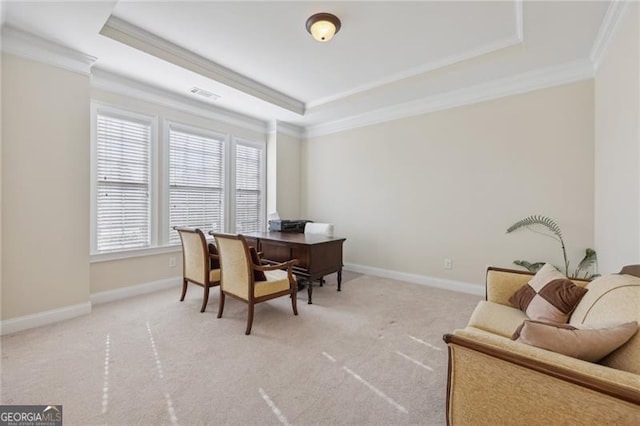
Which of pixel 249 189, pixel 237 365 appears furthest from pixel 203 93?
pixel 237 365

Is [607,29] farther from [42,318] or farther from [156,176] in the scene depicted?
[42,318]

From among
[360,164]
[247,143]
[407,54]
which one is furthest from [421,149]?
[247,143]

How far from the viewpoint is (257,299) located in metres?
2.63

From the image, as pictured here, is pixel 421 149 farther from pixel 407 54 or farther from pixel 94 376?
pixel 94 376

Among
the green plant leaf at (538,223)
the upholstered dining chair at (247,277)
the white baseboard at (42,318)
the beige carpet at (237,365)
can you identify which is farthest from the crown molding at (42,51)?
the green plant leaf at (538,223)

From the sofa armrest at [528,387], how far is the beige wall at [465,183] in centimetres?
302

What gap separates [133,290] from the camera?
141 inches

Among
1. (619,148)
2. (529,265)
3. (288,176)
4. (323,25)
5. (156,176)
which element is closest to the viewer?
(619,148)

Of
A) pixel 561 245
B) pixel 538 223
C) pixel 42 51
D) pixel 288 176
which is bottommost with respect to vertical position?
pixel 561 245

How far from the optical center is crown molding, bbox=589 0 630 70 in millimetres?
2114

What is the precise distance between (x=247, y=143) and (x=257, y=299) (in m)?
3.26

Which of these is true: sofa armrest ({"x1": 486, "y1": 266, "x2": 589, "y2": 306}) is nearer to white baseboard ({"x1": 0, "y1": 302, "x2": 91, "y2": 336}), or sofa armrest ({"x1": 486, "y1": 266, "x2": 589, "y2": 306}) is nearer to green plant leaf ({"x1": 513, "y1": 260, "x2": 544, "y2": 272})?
green plant leaf ({"x1": 513, "y1": 260, "x2": 544, "y2": 272})

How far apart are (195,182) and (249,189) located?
3.48 ft

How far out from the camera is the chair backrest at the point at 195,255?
304 cm
